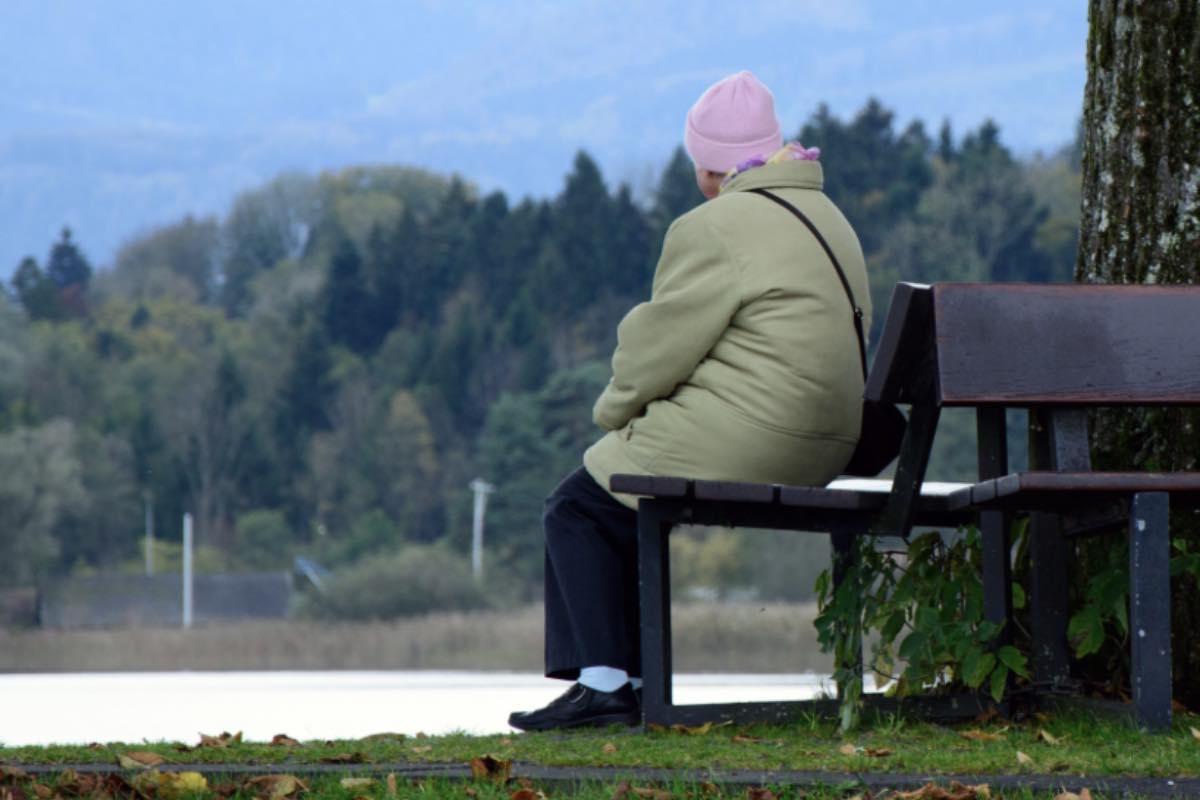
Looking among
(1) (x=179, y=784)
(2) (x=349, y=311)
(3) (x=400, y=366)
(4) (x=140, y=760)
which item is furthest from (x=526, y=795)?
(2) (x=349, y=311)

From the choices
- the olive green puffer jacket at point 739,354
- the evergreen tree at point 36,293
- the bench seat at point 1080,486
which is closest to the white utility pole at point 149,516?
the evergreen tree at point 36,293

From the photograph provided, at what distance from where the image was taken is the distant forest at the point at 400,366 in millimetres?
70875

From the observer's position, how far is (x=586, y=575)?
4.87m

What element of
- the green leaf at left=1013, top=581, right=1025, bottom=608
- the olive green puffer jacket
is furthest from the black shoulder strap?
the green leaf at left=1013, top=581, right=1025, bottom=608

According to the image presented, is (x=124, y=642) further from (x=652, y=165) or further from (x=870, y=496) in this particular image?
(x=652, y=165)

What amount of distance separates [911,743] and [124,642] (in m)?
34.6

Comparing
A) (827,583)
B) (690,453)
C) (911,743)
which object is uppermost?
(690,453)

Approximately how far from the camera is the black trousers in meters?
4.86

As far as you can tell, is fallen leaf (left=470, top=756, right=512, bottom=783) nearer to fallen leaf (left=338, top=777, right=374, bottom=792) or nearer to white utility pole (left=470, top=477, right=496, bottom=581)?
fallen leaf (left=338, top=777, right=374, bottom=792)

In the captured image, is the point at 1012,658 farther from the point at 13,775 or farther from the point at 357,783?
the point at 13,775

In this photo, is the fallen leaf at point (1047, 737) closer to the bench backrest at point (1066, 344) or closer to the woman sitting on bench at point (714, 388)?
the bench backrest at point (1066, 344)

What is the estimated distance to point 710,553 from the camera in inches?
2402

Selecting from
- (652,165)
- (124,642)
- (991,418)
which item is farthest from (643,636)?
(652,165)

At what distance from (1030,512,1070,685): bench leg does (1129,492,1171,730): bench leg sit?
0.48 meters
